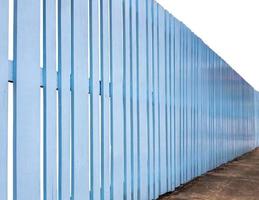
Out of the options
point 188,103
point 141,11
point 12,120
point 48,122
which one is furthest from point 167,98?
point 12,120

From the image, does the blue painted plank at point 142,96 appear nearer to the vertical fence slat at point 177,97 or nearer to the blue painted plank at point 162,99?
the blue painted plank at point 162,99

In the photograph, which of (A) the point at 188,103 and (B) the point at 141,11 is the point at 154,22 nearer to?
(B) the point at 141,11

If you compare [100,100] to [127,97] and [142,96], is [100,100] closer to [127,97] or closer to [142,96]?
[127,97]

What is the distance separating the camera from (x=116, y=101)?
399cm

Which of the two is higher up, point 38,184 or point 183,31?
point 183,31

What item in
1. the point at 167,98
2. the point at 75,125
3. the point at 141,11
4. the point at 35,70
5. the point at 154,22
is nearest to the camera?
the point at 35,70

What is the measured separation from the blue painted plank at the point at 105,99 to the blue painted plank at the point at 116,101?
12cm

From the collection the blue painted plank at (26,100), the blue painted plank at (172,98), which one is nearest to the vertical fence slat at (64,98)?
the blue painted plank at (26,100)

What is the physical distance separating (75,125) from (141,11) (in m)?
2.21

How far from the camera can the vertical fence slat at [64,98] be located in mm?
3031

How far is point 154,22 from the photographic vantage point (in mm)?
5105

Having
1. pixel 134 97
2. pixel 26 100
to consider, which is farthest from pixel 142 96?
pixel 26 100

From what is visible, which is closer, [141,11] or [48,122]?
[48,122]

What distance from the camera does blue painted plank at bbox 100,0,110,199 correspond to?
3.73 m
